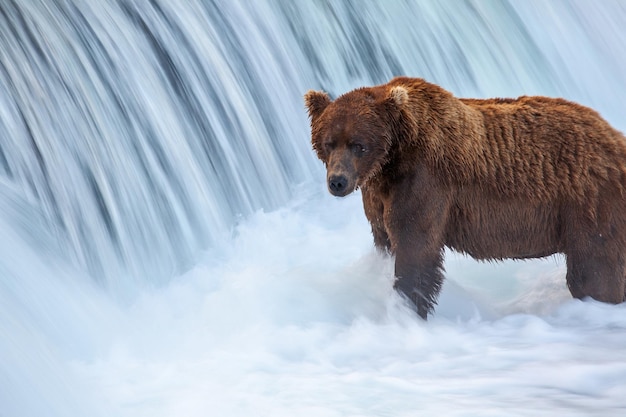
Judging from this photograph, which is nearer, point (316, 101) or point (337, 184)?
point (337, 184)

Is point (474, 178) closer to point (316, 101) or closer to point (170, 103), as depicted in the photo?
point (316, 101)

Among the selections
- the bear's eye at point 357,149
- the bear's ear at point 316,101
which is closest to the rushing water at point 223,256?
the bear's eye at point 357,149

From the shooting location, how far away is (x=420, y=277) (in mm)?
5160

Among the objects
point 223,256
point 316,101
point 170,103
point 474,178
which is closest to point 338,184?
point 316,101

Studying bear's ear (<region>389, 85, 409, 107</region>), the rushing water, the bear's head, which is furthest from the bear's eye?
the rushing water

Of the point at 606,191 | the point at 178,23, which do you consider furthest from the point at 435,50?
the point at 606,191

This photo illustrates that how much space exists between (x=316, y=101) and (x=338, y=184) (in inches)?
22.2

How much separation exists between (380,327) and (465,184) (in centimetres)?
91

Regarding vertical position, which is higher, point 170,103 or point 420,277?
point 170,103

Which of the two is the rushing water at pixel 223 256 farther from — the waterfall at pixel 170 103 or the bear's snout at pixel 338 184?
the bear's snout at pixel 338 184

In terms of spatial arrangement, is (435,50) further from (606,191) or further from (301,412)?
(301,412)

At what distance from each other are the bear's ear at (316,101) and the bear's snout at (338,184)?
49cm

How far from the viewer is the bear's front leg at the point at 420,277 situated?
514cm

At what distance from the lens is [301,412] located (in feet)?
13.1
